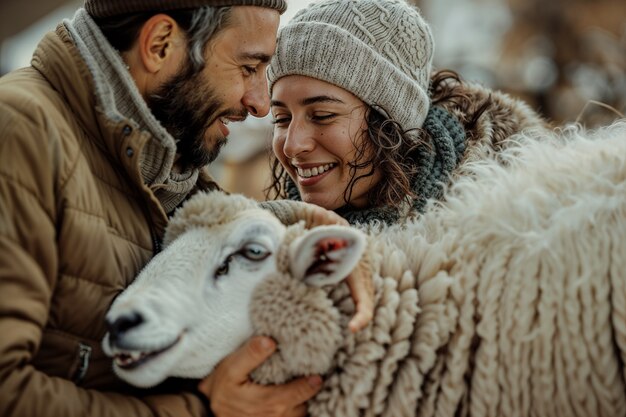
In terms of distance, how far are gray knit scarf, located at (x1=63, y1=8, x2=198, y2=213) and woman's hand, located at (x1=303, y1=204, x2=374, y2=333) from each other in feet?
1.91

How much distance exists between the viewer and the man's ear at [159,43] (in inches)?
96.8

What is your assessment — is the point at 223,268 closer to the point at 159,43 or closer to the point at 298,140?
the point at 159,43

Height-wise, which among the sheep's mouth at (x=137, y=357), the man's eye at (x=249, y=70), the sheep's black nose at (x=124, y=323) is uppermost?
the man's eye at (x=249, y=70)

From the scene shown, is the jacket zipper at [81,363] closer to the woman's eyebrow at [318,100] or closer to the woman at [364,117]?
the woman at [364,117]

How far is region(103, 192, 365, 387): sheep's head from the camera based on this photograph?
1.87 m

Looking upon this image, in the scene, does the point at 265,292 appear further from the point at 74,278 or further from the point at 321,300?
the point at 74,278

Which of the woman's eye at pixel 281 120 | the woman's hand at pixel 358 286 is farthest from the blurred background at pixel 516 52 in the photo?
the woman's hand at pixel 358 286

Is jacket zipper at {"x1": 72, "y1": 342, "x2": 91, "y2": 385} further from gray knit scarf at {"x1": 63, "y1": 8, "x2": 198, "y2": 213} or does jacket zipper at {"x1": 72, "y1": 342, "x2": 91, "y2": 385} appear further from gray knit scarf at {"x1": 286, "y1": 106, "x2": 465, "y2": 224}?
gray knit scarf at {"x1": 286, "y1": 106, "x2": 465, "y2": 224}

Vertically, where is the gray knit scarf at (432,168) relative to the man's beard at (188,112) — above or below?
below

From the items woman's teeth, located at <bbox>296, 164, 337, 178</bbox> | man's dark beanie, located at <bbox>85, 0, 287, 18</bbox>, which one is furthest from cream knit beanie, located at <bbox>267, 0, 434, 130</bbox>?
man's dark beanie, located at <bbox>85, 0, 287, 18</bbox>

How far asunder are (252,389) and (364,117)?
5.42 feet

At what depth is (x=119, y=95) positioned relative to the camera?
231 centimetres

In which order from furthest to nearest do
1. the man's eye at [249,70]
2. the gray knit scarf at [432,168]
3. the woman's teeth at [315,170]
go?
the woman's teeth at [315,170], the gray knit scarf at [432,168], the man's eye at [249,70]

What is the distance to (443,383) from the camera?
2.01 m
